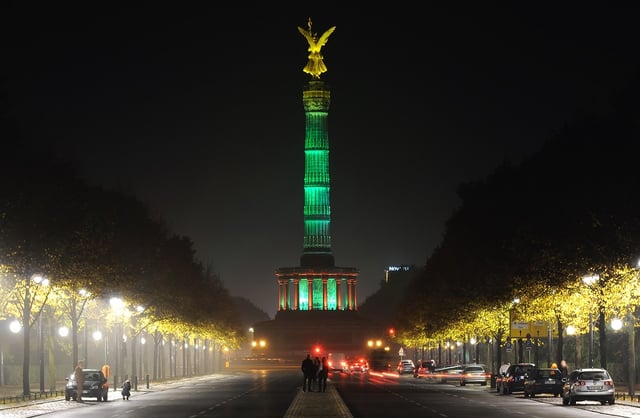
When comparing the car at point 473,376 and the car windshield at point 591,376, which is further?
the car at point 473,376

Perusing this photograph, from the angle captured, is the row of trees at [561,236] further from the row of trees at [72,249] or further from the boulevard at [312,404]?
the row of trees at [72,249]

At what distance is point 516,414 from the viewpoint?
55.6 meters

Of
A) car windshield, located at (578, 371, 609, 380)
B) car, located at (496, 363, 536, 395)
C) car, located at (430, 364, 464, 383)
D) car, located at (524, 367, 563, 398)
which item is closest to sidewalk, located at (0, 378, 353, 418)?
car windshield, located at (578, 371, 609, 380)

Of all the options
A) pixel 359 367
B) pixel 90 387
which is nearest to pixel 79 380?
pixel 90 387

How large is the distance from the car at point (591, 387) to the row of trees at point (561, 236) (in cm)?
546

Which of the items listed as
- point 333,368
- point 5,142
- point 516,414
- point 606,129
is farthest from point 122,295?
point 333,368

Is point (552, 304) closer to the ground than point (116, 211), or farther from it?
closer to the ground

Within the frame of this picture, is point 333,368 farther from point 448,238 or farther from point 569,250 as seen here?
point 569,250

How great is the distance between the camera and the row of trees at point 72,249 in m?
71.1

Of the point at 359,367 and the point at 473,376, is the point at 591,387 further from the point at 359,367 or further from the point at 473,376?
the point at 359,367

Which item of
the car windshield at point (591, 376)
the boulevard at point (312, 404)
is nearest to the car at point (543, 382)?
the boulevard at point (312, 404)

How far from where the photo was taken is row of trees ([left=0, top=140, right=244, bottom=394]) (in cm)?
7106

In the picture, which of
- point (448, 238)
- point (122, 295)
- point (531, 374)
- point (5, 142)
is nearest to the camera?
point (5, 142)

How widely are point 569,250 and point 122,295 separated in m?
38.1
